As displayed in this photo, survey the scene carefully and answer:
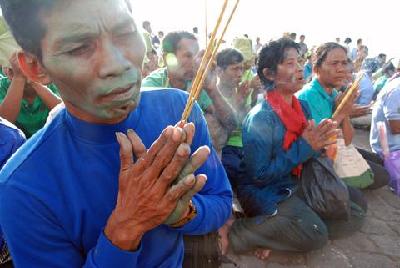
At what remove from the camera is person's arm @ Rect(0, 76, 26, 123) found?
9.36ft

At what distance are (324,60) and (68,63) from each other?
3.27 m

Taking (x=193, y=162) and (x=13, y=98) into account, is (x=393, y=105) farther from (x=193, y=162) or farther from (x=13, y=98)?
(x=193, y=162)

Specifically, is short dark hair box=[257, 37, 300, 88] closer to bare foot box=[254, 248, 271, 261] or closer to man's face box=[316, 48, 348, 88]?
man's face box=[316, 48, 348, 88]

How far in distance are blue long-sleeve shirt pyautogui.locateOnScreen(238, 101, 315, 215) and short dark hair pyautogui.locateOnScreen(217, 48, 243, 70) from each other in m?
1.40

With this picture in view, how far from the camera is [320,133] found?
2.80m

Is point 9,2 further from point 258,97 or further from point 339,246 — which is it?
point 258,97

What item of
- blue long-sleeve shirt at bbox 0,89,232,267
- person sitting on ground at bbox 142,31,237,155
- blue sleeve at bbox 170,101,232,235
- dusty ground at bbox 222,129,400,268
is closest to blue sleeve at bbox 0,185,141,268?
blue long-sleeve shirt at bbox 0,89,232,267

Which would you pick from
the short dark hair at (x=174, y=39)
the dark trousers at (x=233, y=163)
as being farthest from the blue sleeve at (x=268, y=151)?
the short dark hair at (x=174, y=39)

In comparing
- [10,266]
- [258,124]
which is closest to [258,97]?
[258,124]

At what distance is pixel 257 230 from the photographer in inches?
124

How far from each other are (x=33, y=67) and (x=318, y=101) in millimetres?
3026

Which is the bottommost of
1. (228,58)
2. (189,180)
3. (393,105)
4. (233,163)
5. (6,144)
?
(233,163)

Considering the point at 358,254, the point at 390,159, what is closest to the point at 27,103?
the point at 358,254

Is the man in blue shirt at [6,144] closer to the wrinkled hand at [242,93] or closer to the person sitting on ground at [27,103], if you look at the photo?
the person sitting on ground at [27,103]
